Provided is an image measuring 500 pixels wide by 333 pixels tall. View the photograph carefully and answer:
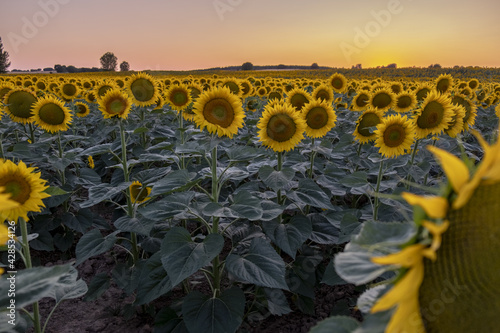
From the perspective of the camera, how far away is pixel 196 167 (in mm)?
4332

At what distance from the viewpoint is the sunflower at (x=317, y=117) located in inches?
168

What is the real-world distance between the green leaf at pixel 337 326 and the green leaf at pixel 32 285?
2.00ft

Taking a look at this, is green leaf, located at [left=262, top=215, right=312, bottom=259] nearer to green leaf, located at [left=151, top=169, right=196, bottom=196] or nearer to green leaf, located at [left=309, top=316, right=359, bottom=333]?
green leaf, located at [left=151, top=169, right=196, bottom=196]

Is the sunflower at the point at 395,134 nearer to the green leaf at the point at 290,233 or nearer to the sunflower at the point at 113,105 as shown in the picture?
the green leaf at the point at 290,233

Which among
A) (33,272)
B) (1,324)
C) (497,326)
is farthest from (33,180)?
(497,326)

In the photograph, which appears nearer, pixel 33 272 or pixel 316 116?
pixel 33 272

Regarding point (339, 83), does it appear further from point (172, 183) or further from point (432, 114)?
point (172, 183)

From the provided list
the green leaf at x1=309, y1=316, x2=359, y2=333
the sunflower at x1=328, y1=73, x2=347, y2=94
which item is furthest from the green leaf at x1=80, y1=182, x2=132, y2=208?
the sunflower at x1=328, y1=73, x2=347, y2=94

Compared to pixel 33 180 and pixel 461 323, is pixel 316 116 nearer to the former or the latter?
pixel 33 180

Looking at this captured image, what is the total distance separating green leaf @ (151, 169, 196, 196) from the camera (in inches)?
100

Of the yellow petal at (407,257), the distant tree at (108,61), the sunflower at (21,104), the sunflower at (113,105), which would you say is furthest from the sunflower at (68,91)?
the distant tree at (108,61)

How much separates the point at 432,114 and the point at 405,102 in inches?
80.2

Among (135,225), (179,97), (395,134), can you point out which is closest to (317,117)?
(395,134)

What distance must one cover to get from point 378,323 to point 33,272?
814 millimetres
